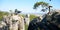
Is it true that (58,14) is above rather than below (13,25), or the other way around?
above

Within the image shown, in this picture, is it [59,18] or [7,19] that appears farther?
[7,19]

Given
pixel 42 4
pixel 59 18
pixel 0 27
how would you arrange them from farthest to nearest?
1. pixel 42 4
2. pixel 0 27
3. pixel 59 18

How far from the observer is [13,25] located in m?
17.3

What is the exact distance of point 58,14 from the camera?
25.2ft

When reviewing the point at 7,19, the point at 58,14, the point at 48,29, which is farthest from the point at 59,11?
the point at 7,19

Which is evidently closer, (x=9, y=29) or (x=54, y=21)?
(x=54, y=21)

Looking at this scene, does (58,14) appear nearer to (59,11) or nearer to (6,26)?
(59,11)

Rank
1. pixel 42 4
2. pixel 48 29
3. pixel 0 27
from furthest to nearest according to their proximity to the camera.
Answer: pixel 42 4, pixel 0 27, pixel 48 29

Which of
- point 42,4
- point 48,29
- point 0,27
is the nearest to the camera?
point 48,29

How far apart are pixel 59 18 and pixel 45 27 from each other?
0.94 metres

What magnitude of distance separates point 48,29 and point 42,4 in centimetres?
1849

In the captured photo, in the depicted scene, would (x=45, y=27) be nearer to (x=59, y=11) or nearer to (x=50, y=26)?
(x=50, y=26)

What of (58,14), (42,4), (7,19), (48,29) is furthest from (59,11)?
(42,4)

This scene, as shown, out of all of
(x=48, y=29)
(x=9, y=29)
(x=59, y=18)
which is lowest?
(x=9, y=29)
